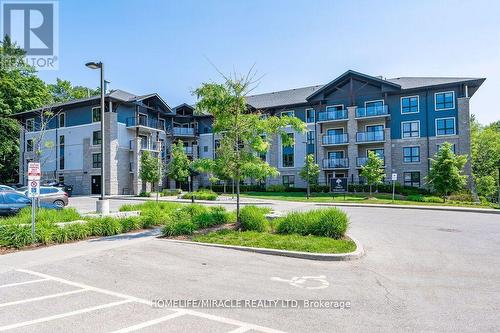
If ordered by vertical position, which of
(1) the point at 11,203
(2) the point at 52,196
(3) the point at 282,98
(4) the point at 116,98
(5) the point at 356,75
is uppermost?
(5) the point at 356,75

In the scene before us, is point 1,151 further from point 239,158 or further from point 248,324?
point 248,324

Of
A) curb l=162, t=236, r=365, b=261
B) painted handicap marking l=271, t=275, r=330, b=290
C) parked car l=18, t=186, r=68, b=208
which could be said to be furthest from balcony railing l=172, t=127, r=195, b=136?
painted handicap marking l=271, t=275, r=330, b=290

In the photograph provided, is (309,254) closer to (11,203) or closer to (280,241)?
(280,241)

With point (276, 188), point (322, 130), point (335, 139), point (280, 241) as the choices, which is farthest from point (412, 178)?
point (280, 241)

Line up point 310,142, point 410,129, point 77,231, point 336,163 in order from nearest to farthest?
point 77,231 → point 410,129 → point 336,163 → point 310,142

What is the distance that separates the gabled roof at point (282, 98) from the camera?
141 feet

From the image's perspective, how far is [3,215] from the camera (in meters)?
14.3

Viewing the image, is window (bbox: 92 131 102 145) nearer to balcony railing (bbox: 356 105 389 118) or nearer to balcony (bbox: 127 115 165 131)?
balcony (bbox: 127 115 165 131)

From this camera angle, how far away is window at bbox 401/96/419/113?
1417 inches

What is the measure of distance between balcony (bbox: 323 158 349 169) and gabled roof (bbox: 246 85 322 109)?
8570 millimetres

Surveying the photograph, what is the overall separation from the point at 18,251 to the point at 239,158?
719cm

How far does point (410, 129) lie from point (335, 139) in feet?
27.1

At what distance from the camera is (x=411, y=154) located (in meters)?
36.3

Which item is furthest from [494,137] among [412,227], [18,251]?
[18,251]
